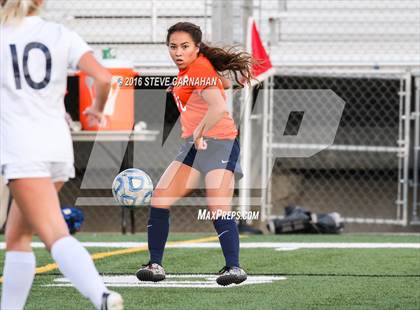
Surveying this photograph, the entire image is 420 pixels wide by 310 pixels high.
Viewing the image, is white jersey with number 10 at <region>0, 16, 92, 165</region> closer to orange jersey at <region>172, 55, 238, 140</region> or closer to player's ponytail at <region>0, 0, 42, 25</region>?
player's ponytail at <region>0, 0, 42, 25</region>

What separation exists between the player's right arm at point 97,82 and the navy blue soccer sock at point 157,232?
1987mm

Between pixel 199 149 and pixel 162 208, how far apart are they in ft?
A: 1.30

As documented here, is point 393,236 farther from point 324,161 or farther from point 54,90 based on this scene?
point 54,90

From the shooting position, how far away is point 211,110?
5.74 meters

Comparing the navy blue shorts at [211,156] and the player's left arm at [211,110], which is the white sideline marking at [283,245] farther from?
the player's left arm at [211,110]

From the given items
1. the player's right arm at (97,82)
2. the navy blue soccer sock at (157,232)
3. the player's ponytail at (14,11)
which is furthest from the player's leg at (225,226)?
the player's ponytail at (14,11)

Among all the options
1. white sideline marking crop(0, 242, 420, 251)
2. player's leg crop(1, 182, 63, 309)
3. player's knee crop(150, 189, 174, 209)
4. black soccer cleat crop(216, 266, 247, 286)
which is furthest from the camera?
white sideline marking crop(0, 242, 420, 251)

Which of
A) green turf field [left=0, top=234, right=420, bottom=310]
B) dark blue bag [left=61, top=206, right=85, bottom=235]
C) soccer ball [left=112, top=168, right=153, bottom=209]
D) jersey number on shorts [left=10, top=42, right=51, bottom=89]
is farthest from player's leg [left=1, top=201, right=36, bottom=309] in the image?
dark blue bag [left=61, top=206, right=85, bottom=235]

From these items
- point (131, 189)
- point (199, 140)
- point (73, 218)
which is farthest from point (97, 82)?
point (73, 218)

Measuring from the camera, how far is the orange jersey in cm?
582

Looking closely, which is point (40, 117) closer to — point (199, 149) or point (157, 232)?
point (199, 149)

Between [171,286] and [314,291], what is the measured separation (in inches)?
30.3

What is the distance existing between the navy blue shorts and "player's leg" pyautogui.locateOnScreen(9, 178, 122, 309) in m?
1.96

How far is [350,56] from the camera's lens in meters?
11.4
